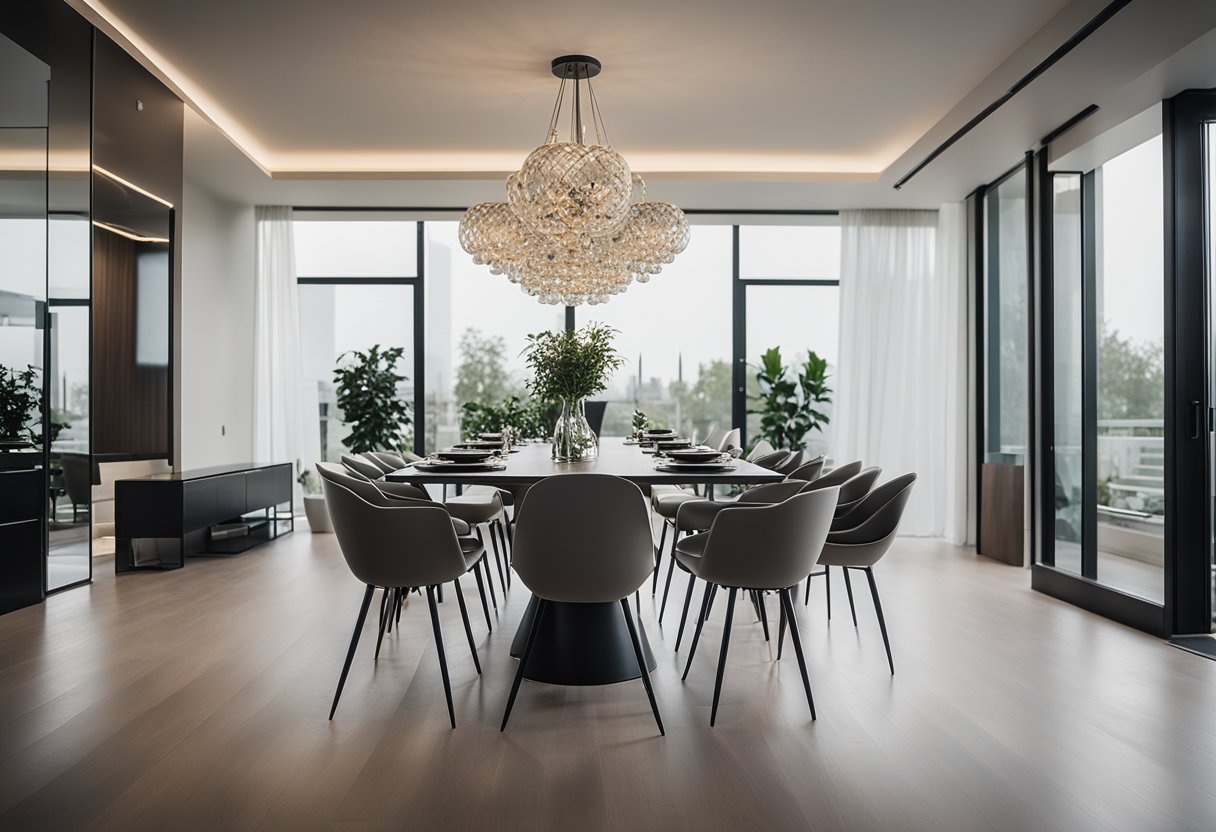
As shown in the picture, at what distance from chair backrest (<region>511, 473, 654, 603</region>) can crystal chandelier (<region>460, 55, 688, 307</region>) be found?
2328 mm

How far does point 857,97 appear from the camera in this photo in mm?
5266

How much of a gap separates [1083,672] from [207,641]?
381 cm

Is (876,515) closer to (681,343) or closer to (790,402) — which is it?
(790,402)

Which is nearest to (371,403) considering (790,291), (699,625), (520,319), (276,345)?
(276,345)

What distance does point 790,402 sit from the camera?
7.79 metres

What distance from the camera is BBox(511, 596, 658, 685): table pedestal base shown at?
322 cm

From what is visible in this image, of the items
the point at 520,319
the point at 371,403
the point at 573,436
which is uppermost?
the point at 520,319

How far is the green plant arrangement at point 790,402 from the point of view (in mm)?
7691

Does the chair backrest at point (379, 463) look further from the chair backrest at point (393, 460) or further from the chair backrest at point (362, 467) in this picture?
the chair backrest at point (362, 467)

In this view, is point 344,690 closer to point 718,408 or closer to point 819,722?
point 819,722

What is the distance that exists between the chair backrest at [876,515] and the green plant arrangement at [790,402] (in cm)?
390

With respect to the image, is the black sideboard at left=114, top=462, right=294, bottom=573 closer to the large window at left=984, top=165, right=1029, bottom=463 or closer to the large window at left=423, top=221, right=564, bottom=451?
the large window at left=423, top=221, right=564, bottom=451

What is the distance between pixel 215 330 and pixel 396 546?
508 centimetres

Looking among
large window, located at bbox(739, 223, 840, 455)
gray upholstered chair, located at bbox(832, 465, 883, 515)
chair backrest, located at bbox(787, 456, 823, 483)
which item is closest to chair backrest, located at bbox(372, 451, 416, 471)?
chair backrest, located at bbox(787, 456, 823, 483)
